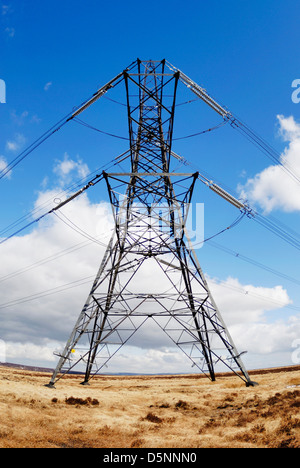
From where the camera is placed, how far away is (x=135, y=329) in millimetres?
20000

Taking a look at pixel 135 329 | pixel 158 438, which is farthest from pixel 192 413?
pixel 135 329

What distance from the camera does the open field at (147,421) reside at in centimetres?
903

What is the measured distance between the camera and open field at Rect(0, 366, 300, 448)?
9.03 meters

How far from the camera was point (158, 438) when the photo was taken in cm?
970

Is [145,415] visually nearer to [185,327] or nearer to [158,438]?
[158,438]

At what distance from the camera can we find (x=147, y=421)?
12203mm

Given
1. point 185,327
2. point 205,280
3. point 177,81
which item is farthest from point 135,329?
point 177,81

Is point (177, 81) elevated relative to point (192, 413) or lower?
elevated

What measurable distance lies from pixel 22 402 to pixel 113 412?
4184mm

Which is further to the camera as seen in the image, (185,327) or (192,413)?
(185,327)
